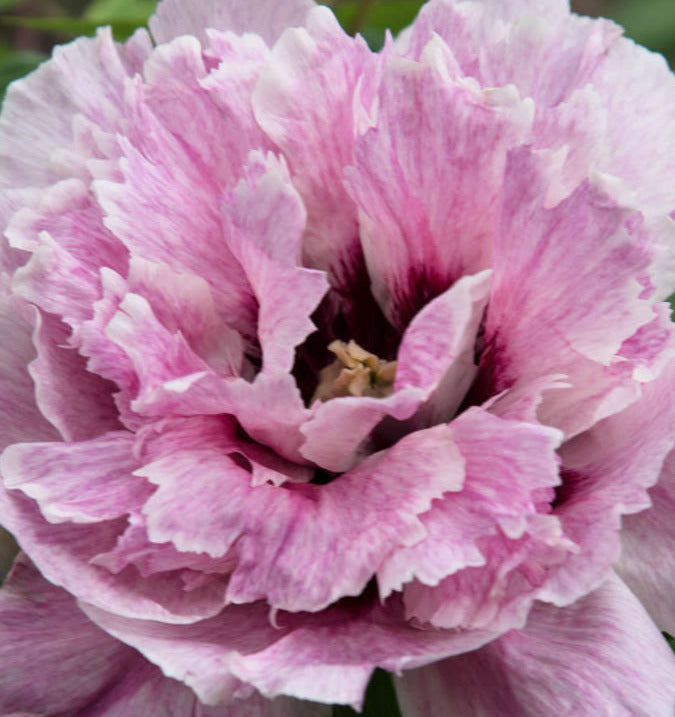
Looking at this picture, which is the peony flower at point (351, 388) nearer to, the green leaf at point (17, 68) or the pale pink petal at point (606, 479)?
the pale pink petal at point (606, 479)

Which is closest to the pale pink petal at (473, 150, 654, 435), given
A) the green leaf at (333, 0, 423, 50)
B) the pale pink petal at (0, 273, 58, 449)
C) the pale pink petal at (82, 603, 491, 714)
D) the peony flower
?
the peony flower

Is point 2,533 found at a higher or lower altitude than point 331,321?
lower

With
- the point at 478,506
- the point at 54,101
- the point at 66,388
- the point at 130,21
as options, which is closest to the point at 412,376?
the point at 478,506

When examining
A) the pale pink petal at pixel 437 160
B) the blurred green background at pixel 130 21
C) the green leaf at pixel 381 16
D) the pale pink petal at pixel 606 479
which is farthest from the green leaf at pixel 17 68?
Answer: the pale pink petal at pixel 606 479

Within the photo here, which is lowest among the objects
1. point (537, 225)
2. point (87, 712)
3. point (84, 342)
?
point (87, 712)

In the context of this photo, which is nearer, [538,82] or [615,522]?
[615,522]

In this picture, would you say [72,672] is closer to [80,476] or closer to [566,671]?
[80,476]

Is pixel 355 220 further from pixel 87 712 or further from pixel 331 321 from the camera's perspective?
pixel 87 712

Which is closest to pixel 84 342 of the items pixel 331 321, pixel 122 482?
pixel 122 482
